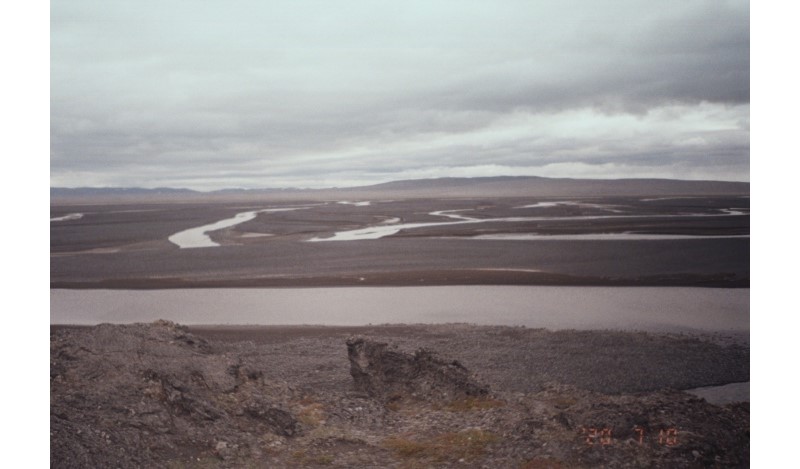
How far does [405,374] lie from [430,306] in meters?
3.63

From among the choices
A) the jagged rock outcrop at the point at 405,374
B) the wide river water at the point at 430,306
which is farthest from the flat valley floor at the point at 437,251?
the jagged rock outcrop at the point at 405,374

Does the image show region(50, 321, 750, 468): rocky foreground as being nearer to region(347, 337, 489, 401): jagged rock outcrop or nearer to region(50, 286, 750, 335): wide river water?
region(347, 337, 489, 401): jagged rock outcrop

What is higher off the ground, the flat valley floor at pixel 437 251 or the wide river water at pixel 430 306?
the flat valley floor at pixel 437 251

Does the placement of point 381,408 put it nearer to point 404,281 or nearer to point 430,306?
point 430,306

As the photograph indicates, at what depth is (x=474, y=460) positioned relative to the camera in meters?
4.50

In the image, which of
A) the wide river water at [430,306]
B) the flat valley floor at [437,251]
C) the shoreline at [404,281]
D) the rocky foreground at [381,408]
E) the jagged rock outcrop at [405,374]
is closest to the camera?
the rocky foreground at [381,408]

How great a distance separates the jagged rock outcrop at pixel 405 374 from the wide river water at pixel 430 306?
2.51m

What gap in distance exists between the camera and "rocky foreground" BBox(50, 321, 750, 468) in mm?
4320

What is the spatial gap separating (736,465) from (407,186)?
644 cm

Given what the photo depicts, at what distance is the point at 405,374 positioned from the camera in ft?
18.6

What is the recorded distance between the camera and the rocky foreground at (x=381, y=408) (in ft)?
14.2

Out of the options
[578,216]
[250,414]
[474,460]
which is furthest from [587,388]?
[578,216]

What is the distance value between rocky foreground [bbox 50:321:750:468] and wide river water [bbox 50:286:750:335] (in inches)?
59.0

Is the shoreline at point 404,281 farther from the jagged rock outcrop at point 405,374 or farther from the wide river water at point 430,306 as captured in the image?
the jagged rock outcrop at point 405,374
